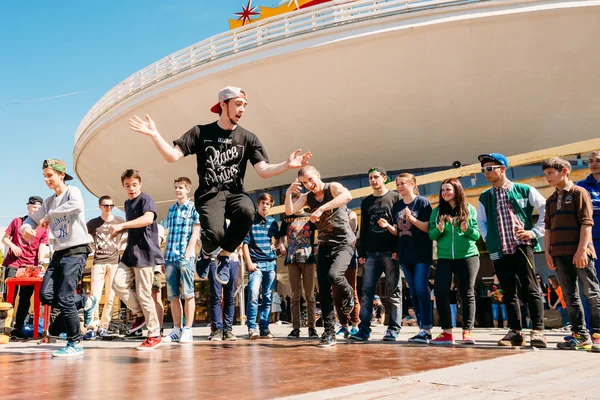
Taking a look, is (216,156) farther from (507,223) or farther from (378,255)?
(507,223)

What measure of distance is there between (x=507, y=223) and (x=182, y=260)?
3616 millimetres

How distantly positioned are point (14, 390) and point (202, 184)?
6.44 feet

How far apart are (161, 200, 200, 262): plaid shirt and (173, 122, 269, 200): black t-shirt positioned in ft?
6.09

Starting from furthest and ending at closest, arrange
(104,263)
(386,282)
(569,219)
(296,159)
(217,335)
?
1. (104,263)
2. (217,335)
3. (386,282)
4. (569,219)
5. (296,159)

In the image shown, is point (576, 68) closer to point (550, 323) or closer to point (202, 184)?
point (550, 323)

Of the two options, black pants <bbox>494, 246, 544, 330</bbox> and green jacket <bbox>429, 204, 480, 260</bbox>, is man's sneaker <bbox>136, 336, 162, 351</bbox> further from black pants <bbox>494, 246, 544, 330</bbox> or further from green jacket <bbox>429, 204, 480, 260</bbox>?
black pants <bbox>494, 246, 544, 330</bbox>

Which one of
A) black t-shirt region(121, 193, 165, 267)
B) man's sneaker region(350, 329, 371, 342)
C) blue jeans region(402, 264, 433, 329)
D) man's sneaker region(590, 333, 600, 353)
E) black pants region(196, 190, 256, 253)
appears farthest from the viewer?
man's sneaker region(350, 329, 371, 342)

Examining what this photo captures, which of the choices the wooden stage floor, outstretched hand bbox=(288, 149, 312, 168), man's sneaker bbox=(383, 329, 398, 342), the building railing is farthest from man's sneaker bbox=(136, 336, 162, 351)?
the building railing

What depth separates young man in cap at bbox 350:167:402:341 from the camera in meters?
5.68

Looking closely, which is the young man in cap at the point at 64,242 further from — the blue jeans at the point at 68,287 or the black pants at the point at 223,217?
the black pants at the point at 223,217

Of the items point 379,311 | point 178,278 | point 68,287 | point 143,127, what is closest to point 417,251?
point 178,278

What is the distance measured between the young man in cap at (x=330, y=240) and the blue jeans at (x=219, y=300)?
151cm

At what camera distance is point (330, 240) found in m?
5.12

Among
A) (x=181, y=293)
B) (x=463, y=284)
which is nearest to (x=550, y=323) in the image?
(x=463, y=284)
